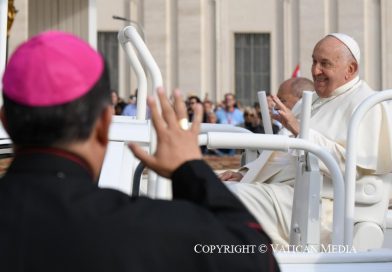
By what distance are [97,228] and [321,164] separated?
337 cm

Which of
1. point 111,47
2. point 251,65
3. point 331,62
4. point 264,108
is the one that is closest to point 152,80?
point 264,108

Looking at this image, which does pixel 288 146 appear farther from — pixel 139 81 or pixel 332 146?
pixel 332 146

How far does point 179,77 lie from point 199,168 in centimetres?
2748

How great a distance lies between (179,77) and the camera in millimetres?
29562

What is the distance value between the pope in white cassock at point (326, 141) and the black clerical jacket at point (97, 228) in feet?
9.80

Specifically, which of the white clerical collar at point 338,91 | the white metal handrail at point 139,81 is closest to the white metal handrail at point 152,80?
the white metal handrail at point 139,81

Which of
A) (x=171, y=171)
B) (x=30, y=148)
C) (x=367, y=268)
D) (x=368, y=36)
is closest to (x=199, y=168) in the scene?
(x=171, y=171)

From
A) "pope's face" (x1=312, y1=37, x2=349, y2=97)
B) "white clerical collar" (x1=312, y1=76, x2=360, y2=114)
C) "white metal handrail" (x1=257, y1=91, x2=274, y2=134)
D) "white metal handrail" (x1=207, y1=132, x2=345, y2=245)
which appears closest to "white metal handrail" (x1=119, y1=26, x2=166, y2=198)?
"white metal handrail" (x1=207, y1=132, x2=345, y2=245)

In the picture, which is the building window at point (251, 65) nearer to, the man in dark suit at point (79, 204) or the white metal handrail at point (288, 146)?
the white metal handrail at point (288, 146)

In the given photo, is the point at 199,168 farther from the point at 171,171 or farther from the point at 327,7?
the point at 327,7

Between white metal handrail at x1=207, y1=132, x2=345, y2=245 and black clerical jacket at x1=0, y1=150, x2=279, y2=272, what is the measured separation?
1.74m

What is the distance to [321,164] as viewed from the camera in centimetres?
525

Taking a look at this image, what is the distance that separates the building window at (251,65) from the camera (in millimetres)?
29953

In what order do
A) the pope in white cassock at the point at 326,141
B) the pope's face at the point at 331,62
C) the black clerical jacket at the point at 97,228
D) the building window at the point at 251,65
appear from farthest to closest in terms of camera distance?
the building window at the point at 251,65
the pope's face at the point at 331,62
the pope in white cassock at the point at 326,141
the black clerical jacket at the point at 97,228
